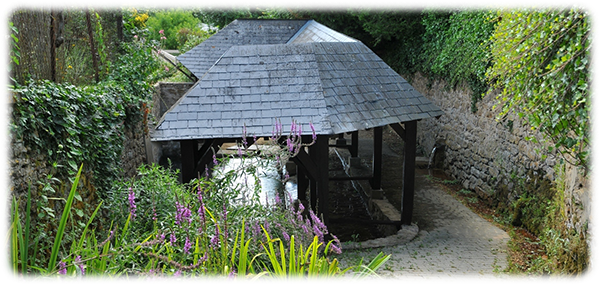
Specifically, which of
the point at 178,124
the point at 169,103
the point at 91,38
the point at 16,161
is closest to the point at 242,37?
the point at 169,103

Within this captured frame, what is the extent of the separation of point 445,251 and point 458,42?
18.2 ft

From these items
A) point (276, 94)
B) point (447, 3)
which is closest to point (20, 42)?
point (276, 94)

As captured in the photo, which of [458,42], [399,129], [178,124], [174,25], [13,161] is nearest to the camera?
[13,161]

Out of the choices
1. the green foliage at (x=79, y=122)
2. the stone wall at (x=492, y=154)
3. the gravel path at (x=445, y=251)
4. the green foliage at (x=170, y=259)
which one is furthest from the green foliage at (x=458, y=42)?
the green foliage at (x=170, y=259)

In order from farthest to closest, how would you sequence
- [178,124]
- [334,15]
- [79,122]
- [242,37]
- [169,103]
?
[334,15], [242,37], [169,103], [178,124], [79,122]

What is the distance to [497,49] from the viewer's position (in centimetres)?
530

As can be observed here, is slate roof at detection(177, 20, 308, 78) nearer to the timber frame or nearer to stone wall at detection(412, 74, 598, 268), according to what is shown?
stone wall at detection(412, 74, 598, 268)

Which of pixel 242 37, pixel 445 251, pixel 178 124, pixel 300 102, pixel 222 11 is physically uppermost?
pixel 222 11

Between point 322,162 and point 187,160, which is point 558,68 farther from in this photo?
point 187,160

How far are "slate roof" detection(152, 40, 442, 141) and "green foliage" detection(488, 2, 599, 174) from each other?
2083 millimetres

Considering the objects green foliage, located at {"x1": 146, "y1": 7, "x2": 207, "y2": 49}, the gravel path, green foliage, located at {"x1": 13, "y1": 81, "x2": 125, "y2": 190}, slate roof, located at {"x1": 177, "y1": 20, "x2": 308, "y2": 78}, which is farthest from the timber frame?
green foliage, located at {"x1": 146, "y1": 7, "x2": 207, "y2": 49}

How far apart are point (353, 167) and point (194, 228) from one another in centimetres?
823

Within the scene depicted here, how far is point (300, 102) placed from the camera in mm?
6215

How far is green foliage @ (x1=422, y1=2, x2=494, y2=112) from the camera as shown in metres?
9.00
